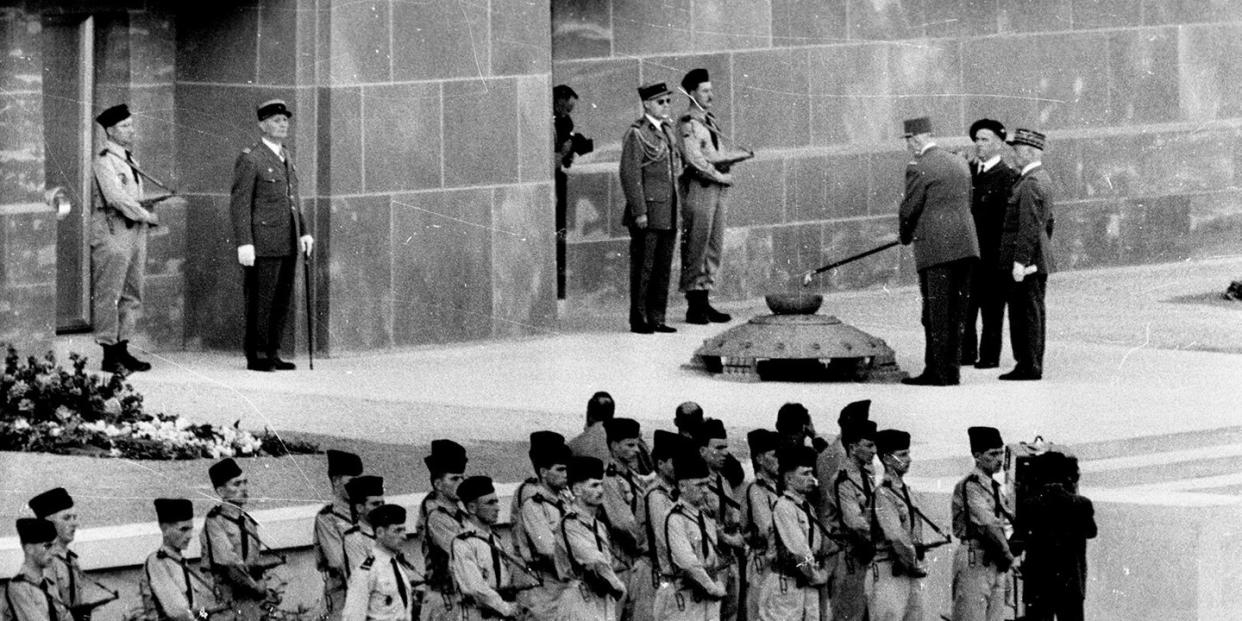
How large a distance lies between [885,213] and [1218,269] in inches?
121

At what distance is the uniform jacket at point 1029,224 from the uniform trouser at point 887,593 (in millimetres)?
5453

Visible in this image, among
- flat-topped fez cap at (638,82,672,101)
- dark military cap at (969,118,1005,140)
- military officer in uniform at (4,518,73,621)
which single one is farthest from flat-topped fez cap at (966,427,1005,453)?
flat-topped fez cap at (638,82,672,101)

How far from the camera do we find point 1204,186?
29.6 m

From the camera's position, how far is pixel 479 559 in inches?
618

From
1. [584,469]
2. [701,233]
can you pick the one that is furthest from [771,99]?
[584,469]

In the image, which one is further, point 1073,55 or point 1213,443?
point 1073,55

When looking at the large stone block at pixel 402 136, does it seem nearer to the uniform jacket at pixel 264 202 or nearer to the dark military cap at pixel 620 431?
the uniform jacket at pixel 264 202

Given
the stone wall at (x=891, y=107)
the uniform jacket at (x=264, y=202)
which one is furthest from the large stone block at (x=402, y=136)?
the stone wall at (x=891, y=107)

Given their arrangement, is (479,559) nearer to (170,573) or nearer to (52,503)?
(170,573)

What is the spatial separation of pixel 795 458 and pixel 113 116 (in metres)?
6.56

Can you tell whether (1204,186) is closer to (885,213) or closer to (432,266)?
(885,213)

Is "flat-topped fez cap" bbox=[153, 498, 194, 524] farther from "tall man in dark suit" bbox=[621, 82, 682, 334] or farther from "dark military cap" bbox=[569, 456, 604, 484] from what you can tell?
"tall man in dark suit" bbox=[621, 82, 682, 334]

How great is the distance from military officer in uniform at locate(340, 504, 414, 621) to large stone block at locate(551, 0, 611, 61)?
11935 millimetres

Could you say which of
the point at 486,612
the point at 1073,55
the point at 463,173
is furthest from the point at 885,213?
the point at 486,612
